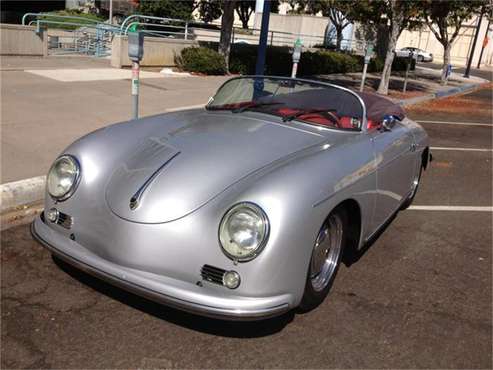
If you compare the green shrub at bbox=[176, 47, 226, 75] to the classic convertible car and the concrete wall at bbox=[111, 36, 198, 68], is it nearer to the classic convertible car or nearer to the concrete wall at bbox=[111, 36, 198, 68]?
the concrete wall at bbox=[111, 36, 198, 68]

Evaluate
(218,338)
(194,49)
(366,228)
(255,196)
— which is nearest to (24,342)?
(218,338)

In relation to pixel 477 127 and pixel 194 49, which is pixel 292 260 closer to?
pixel 477 127

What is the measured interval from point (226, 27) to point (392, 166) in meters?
13.6

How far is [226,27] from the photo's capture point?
16.6 metres

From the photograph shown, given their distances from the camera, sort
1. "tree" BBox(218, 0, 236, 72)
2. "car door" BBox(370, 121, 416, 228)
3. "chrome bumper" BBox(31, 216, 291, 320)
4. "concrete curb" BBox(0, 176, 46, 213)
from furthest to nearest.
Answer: "tree" BBox(218, 0, 236, 72) < "concrete curb" BBox(0, 176, 46, 213) < "car door" BBox(370, 121, 416, 228) < "chrome bumper" BBox(31, 216, 291, 320)

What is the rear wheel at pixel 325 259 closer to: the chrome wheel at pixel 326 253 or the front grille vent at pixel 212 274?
the chrome wheel at pixel 326 253

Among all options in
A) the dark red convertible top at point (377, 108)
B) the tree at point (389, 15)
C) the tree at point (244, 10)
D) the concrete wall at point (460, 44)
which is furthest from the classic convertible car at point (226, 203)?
the tree at point (244, 10)

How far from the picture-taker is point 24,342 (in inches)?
111

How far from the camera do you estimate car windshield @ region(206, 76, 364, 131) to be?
3.97m

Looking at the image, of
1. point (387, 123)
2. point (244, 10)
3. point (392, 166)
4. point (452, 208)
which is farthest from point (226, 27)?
point (244, 10)

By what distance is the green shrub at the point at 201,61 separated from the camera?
1588cm

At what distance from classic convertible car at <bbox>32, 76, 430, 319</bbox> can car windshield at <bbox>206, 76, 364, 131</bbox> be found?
0.02 m

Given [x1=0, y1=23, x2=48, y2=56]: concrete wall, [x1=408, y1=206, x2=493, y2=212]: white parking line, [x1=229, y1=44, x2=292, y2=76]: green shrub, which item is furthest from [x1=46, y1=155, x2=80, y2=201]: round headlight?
[x1=229, y1=44, x2=292, y2=76]: green shrub

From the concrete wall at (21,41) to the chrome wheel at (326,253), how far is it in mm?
14353
